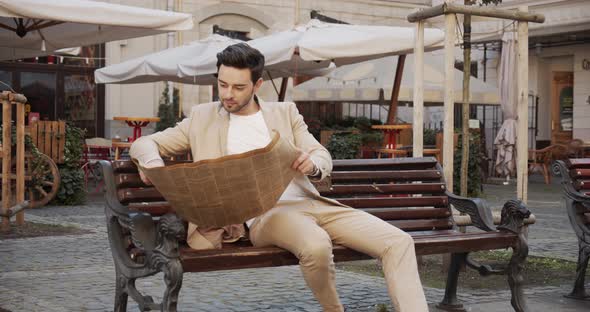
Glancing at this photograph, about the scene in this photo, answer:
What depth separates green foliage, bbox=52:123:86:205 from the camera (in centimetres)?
1263

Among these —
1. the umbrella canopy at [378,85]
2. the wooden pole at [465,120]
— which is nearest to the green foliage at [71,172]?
the wooden pole at [465,120]

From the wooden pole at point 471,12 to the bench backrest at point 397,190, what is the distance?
151 cm

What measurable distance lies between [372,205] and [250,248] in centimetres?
125

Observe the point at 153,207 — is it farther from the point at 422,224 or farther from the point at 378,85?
the point at 378,85

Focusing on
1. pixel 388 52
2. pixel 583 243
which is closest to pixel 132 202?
pixel 583 243

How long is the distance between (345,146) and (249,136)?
987 cm

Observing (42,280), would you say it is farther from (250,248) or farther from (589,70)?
(589,70)

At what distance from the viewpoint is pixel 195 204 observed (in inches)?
159

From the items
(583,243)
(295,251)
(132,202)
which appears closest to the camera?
(295,251)

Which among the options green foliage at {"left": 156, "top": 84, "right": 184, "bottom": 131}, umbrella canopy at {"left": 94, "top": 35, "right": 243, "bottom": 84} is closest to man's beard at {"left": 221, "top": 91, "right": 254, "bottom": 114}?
umbrella canopy at {"left": 94, "top": 35, "right": 243, "bottom": 84}

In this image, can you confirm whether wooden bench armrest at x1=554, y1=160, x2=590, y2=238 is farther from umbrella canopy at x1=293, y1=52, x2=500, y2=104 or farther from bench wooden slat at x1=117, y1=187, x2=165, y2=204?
umbrella canopy at x1=293, y1=52, x2=500, y2=104

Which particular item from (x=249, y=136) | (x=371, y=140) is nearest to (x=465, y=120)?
(x=249, y=136)

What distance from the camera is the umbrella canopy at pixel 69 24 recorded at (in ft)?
33.6

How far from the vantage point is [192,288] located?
6348 mm
